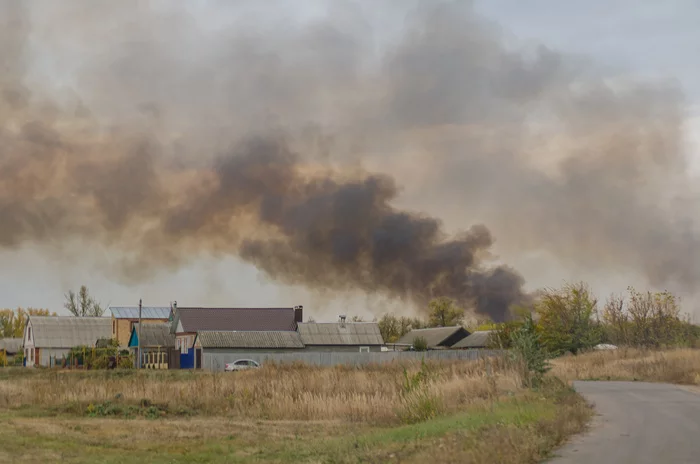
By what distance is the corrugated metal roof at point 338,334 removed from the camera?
90250 mm

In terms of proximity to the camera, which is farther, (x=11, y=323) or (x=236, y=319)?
(x=11, y=323)

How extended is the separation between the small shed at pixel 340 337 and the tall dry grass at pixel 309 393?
4653 centimetres

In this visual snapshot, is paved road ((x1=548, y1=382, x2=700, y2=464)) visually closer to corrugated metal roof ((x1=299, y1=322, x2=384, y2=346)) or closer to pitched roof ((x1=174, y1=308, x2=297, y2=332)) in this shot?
corrugated metal roof ((x1=299, y1=322, x2=384, y2=346))

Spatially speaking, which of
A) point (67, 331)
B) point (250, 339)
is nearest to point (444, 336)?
point (250, 339)

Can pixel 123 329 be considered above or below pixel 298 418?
above

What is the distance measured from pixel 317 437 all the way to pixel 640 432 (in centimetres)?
933

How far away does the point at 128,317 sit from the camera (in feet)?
381

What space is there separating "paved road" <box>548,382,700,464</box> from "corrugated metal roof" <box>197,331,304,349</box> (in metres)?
53.1

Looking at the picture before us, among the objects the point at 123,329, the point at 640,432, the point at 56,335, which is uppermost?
the point at 123,329

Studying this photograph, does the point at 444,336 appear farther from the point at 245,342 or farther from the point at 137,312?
the point at 137,312

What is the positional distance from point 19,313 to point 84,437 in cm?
16389

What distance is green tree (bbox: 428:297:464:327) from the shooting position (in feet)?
449

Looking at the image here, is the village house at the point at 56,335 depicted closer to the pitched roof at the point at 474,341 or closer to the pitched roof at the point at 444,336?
the pitched roof at the point at 444,336

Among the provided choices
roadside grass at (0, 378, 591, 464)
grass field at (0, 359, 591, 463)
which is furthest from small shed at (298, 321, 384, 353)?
roadside grass at (0, 378, 591, 464)
